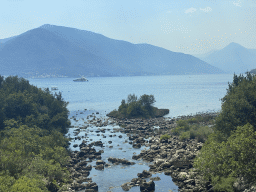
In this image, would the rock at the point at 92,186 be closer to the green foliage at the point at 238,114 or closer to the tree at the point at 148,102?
the green foliage at the point at 238,114

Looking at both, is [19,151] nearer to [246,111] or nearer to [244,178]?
[244,178]

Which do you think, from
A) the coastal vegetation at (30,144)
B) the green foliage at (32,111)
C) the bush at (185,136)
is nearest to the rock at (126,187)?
the coastal vegetation at (30,144)

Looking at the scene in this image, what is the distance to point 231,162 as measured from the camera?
29344mm

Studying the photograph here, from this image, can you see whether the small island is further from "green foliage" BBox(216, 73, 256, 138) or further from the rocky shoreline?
"green foliage" BBox(216, 73, 256, 138)

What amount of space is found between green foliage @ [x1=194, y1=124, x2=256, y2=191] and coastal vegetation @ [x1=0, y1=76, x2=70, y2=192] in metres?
20.3

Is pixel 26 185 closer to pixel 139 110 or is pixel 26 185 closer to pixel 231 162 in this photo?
pixel 231 162

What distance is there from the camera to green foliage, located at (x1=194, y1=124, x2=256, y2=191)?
27750mm

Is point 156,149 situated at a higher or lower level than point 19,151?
lower

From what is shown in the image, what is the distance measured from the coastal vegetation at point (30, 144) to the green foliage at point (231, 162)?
799 inches

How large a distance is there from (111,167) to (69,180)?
358 inches

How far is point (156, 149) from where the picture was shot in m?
53.5

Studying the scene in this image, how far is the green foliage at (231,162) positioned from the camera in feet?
91.0

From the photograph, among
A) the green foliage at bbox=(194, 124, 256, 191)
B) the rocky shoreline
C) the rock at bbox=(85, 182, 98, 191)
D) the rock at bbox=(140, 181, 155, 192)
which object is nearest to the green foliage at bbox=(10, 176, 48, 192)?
the rocky shoreline

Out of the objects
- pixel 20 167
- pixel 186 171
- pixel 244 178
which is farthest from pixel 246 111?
pixel 20 167
